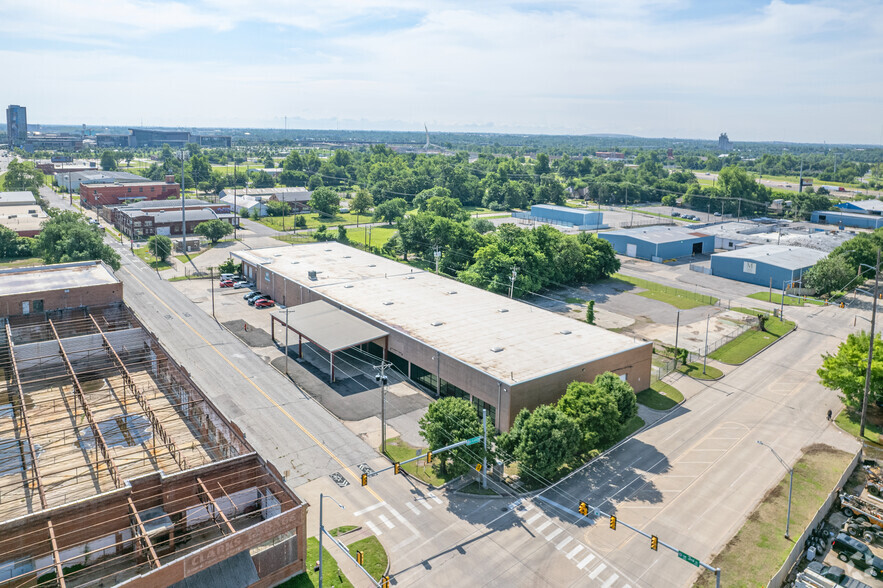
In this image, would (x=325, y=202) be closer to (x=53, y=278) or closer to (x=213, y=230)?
(x=213, y=230)

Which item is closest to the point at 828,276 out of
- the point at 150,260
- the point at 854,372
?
the point at 854,372

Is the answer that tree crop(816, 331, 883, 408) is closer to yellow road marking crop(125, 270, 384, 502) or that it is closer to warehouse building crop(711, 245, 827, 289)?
yellow road marking crop(125, 270, 384, 502)

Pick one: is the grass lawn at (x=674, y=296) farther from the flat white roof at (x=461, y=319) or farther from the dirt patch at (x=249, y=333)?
the dirt patch at (x=249, y=333)

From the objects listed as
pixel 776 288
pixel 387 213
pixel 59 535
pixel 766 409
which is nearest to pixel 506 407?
pixel 766 409

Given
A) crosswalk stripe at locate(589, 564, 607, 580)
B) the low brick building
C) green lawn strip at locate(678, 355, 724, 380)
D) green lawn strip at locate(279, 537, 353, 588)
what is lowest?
green lawn strip at locate(279, 537, 353, 588)

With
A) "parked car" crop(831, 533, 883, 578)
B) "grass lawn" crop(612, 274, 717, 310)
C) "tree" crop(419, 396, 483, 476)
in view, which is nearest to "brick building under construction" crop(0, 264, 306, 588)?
"tree" crop(419, 396, 483, 476)

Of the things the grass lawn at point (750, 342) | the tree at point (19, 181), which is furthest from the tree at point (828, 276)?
the tree at point (19, 181)
